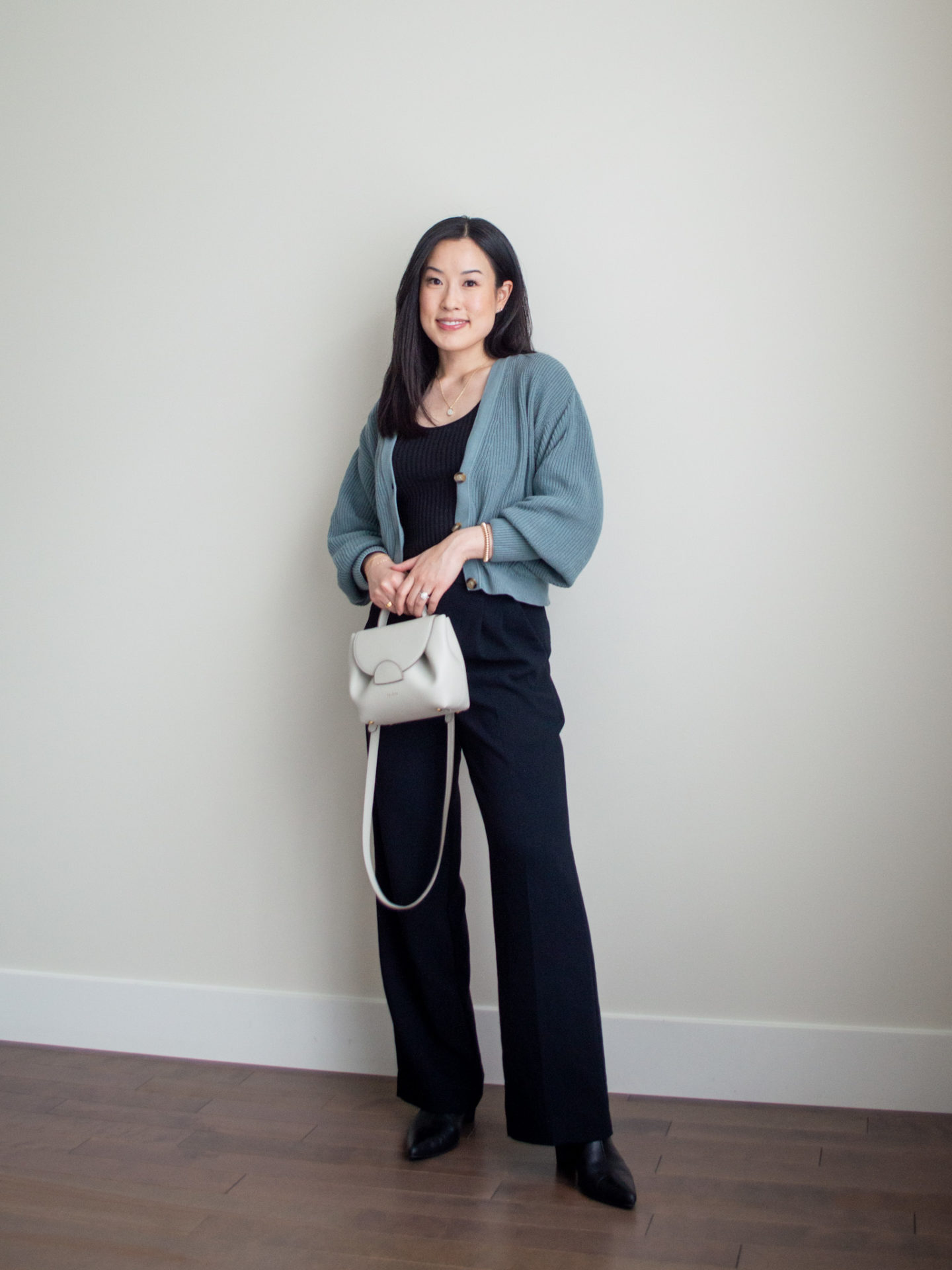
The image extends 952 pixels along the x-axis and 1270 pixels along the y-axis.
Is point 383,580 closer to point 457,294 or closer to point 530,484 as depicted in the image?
point 530,484

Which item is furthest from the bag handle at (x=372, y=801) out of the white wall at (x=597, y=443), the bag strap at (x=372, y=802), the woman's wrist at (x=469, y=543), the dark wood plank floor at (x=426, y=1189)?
the dark wood plank floor at (x=426, y=1189)

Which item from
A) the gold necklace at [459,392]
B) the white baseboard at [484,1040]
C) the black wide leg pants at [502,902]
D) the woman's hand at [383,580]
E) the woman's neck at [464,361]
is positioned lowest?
the white baseboard at [484,1040]

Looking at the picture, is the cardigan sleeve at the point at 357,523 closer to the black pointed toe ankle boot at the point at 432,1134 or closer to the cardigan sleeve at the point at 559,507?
the cardigan sleeve at the point at 559,507

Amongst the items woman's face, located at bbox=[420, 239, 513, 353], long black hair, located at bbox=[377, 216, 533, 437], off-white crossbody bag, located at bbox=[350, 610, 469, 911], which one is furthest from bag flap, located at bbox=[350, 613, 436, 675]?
woman's face, located at bbox=[420, 239, 513, 353]

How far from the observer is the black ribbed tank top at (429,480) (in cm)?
184

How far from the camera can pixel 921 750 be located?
191 cm

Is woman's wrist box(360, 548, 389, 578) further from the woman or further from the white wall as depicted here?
the white wall

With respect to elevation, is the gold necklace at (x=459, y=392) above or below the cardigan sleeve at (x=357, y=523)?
above

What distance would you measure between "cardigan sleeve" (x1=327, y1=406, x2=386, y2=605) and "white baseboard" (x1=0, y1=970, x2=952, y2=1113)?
878mm

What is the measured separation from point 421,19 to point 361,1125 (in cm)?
208

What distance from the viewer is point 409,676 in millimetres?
1676

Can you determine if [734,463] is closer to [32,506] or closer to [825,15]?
[825,15]

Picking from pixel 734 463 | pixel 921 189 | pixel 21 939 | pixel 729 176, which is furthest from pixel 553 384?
pixel 21 939

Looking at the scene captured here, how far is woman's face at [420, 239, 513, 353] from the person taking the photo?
1.87 metres
